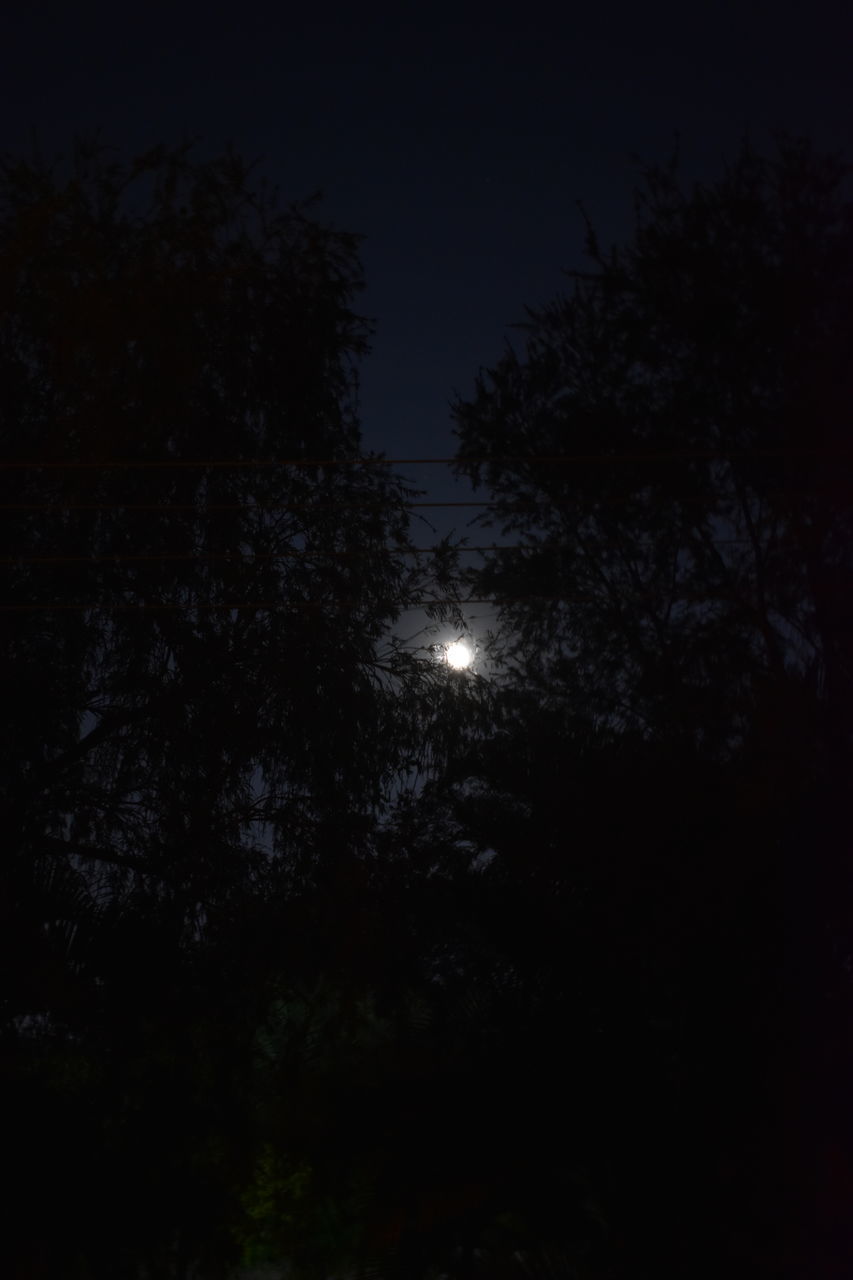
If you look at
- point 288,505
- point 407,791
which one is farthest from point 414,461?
point 407,791

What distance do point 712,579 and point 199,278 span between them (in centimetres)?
602

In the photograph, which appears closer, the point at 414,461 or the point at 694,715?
A: the point at 414,461

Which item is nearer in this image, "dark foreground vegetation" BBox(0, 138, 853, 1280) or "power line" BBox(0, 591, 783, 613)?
"dark foreground vegetation" BBox(0, 138, 853, 1280)

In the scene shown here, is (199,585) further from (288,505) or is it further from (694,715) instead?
(694,715)

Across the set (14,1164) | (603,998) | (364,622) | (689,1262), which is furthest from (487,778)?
(14,1164)

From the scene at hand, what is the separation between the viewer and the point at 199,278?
1111cm

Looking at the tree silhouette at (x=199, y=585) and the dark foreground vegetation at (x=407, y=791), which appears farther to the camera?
the tree silhouette at (x=199, y=585)

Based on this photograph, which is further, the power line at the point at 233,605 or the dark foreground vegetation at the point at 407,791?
the power line at the point at 233,605

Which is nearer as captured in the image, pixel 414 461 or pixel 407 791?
pixel 414 461

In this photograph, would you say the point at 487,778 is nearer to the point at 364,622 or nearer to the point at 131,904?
the point at 364,622

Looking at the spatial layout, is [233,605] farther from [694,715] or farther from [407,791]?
[694,715]

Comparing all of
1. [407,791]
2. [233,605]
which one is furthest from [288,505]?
[407,791]

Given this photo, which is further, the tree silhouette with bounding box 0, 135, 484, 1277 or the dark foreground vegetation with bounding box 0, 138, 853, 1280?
the tree silhouette with bounding box 0, 135, 484, 1277

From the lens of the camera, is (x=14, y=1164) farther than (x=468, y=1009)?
No
